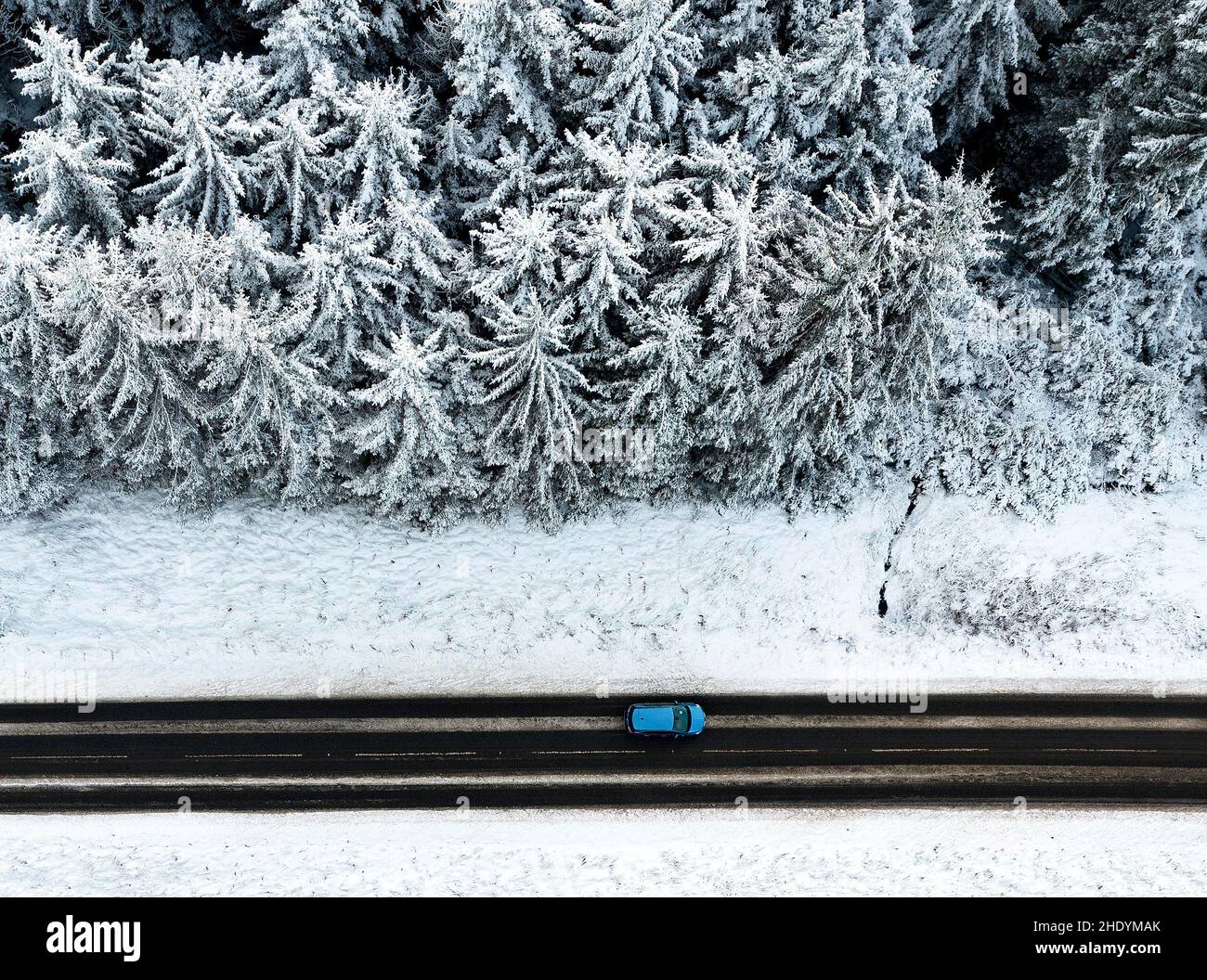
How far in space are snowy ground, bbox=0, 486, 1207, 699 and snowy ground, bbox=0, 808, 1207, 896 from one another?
11.4 feet

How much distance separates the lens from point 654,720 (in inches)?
758

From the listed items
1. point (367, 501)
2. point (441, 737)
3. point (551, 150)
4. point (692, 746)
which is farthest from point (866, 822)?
point (551, 150)

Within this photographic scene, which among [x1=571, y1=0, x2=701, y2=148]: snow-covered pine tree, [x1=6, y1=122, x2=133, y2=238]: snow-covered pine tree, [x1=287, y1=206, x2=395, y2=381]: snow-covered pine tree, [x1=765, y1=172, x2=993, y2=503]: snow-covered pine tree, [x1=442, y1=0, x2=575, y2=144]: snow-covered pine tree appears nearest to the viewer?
[x1=765, y1=172, x2=993, y2=503]: snow-covered pine tree


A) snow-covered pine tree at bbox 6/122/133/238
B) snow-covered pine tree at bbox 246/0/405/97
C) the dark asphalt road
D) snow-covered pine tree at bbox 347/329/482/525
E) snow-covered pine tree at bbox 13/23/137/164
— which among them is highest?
snow-covered pine tree at bbox 246/0/405/97

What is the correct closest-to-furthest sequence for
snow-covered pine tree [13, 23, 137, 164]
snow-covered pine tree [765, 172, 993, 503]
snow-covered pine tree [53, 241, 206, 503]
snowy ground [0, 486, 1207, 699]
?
1. snow-covered pine tree [765, 172, 993, 503]
2. snow-covered pine tree [53, 241, 206, 503]
3. snow-covered pine tree [13, 23, 137, 164]
4. snowy ground [0, 486, 1207, 699]

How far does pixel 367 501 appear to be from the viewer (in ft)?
71.7

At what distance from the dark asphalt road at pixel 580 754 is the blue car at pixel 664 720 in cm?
55

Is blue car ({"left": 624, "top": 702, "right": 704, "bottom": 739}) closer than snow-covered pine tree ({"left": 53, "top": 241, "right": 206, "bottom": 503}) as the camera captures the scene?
No

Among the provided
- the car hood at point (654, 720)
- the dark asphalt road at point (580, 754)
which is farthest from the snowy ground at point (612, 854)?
the car hood at point (654, 720)

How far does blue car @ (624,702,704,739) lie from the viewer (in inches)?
758

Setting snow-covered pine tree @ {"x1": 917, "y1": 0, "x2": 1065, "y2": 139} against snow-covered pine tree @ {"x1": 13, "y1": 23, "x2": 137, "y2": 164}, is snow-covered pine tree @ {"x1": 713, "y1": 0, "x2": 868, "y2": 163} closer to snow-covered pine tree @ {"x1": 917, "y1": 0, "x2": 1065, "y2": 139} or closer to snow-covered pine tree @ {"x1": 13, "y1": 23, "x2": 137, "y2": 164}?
snow-covered pine tree @ {"x1": 917, "y1": 0, "x2": 1065, "y2": 139}

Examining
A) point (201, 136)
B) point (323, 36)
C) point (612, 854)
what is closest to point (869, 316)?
point (612, 854)

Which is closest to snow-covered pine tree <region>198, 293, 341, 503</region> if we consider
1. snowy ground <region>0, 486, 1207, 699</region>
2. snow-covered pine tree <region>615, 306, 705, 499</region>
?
snowy ground <region>0, 486, 1207, 699</region>

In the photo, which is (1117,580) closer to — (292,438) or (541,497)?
(541,497)
